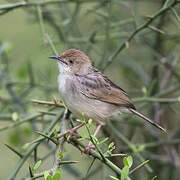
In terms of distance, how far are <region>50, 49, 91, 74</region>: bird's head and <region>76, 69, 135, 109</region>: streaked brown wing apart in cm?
15

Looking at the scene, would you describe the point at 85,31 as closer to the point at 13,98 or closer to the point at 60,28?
the point at 60,28

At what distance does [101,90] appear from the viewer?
15.6 ft

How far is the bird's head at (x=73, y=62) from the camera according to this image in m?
4.83

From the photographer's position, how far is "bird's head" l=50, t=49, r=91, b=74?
15.8 feet

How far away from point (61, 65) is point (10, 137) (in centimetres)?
124

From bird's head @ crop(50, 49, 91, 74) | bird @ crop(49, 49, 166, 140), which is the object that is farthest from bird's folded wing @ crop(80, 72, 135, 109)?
bird's head @ crop(50, 49, 91, 74)

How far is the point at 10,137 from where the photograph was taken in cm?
536

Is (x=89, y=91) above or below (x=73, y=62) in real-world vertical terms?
below

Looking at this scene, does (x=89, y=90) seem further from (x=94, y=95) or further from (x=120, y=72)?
(x=120, y=72)

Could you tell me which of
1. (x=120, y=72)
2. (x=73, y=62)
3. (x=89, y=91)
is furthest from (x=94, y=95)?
(x=120, y=72)

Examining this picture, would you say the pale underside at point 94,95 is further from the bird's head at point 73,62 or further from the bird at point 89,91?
the bird's head at point 73,62

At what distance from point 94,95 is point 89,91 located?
8 cm

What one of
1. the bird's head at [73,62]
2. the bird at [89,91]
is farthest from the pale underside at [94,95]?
the bird's head at [73,62]

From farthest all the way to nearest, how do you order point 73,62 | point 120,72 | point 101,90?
point 120,72, point 73,62, point 101,90
